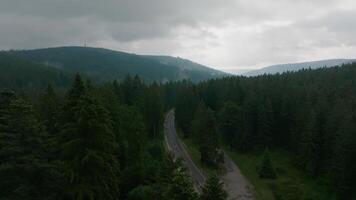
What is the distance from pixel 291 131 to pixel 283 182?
18211 mm

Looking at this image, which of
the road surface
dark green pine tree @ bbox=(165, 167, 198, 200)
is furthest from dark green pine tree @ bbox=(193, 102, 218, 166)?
dark green pine tree @ bbox=(165, 167, 198, 200)

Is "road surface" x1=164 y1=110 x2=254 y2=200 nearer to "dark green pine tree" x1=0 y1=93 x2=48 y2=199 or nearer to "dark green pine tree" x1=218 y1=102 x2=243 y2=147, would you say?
"dark green pine tree" x1=218 y1=102 x2=243 y2=147

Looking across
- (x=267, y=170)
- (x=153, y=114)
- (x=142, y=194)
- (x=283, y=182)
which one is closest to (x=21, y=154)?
(x=142, y=194)

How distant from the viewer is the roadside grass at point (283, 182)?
2141 inches

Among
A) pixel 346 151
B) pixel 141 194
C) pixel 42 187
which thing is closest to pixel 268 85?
pixel 346 151

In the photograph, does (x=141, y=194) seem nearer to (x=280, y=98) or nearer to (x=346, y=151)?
(x=346, y=151)

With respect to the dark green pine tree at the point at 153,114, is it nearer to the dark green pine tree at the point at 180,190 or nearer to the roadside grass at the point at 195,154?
the roadside grass at the point at 195,154

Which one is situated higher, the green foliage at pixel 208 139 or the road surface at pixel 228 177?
the green foliage at pixel 208 139

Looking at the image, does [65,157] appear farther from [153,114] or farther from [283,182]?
[153,114]

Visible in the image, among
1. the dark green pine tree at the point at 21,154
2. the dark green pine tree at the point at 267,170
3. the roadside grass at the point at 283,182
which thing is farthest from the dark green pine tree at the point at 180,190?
the dark green pine tree at the point at 267,170

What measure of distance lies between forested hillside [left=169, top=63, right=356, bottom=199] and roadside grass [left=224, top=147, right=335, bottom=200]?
5.9 inches

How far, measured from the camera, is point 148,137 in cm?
6931

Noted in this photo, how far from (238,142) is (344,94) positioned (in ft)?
81.4

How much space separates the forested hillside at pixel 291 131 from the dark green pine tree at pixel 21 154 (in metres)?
40.1
